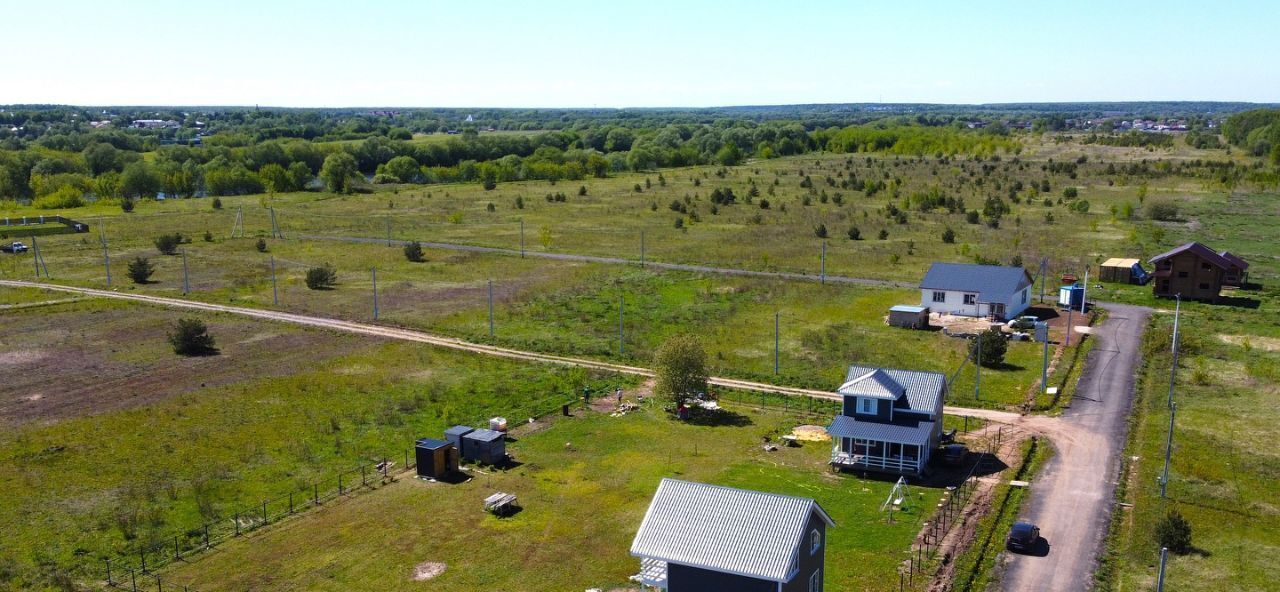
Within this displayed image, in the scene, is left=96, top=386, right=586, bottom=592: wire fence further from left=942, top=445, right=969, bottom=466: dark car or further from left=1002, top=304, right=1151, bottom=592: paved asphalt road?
left=1002, top=304, right=1151, bottom=592: paved asphalt road

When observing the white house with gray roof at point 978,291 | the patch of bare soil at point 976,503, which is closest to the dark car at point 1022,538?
the patch of bare soil at point 976,503

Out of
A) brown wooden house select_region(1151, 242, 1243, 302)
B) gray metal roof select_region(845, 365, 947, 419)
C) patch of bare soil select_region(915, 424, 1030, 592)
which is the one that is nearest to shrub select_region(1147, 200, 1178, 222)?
brown wooden house select_region(1151, 242, 1243, 302)

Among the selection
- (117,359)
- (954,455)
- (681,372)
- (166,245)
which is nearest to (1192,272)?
(954,455)

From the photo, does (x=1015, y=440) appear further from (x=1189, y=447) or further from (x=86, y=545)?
(x=86, y=545)

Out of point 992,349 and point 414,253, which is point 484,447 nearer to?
point 992,349

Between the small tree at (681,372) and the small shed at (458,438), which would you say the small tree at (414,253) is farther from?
the small shed at (458,438)
